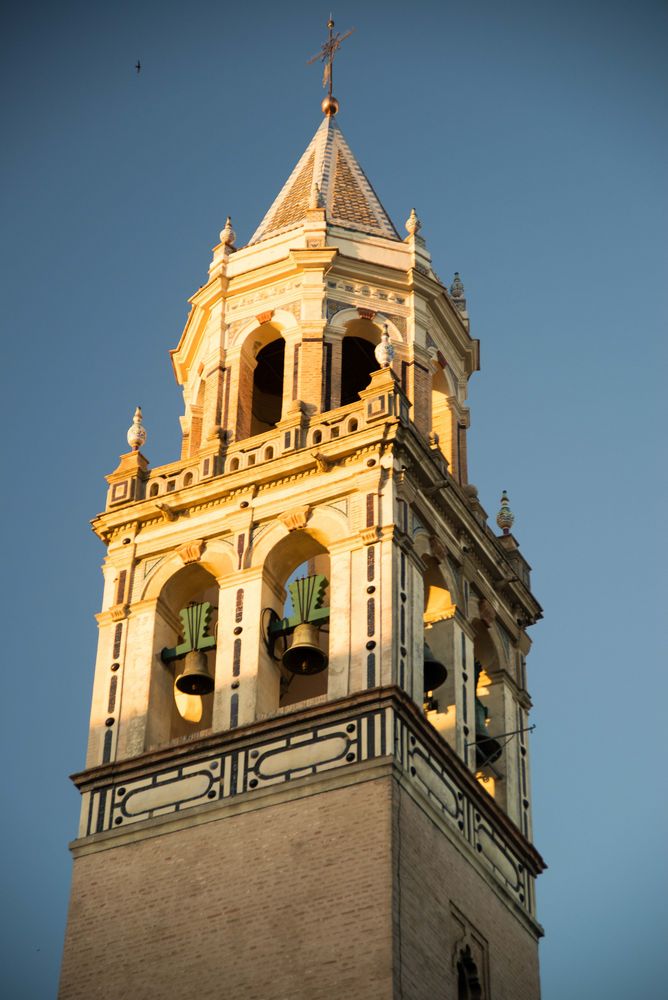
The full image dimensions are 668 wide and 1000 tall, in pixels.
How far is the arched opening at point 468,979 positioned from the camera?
40062mm

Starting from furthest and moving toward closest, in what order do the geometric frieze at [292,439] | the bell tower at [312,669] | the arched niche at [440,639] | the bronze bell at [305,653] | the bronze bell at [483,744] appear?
the geometric frieze at [292,439] → the bronze bell at [483,744] → the arched niche at [440,639] → the bronze bell at [305,653] → the bell tower at [312,669]

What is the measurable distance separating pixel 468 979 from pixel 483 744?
20.6 feet

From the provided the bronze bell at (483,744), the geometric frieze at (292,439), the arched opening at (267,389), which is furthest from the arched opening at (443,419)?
the bronze bell at (483,744)

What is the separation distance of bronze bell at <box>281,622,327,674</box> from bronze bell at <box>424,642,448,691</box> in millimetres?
1951

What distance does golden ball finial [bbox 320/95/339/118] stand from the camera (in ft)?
189

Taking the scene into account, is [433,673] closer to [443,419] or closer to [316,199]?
[443,419]

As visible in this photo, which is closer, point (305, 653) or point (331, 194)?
point (305, 653)

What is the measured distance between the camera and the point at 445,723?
4372 cm

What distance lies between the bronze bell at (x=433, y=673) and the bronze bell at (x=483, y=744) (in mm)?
1381

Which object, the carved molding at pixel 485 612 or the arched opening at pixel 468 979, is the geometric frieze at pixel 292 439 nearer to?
the carved molding at pixel 485 612

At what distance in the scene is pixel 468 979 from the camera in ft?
132

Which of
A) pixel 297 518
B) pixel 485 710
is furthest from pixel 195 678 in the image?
pixel 485 710

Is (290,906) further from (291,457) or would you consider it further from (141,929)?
→ (291,457)

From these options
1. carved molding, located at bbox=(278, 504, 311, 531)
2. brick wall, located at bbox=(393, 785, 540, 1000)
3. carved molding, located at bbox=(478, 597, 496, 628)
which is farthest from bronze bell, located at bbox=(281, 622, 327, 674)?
carved molding, located at bbox=(478, 597, 496, 628)
